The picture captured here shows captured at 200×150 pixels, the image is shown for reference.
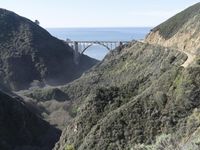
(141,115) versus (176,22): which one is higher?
(176,22)

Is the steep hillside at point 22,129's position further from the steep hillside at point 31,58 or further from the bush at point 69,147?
the steep hillside at point 31,58

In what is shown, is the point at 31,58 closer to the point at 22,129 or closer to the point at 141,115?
the point at 22,129

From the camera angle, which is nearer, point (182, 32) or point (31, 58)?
point (182, 32)

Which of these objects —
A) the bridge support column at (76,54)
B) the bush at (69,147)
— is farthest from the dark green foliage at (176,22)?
the bridge support column at (76,54)

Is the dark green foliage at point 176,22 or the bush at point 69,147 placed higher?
the dark green foliage at point 176,22

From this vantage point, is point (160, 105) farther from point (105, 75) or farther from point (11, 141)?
point (105, 75)

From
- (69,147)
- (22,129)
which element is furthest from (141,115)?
(22,129)

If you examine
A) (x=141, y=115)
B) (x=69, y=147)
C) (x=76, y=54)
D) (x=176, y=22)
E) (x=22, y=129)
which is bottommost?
(x=76, y=54)
